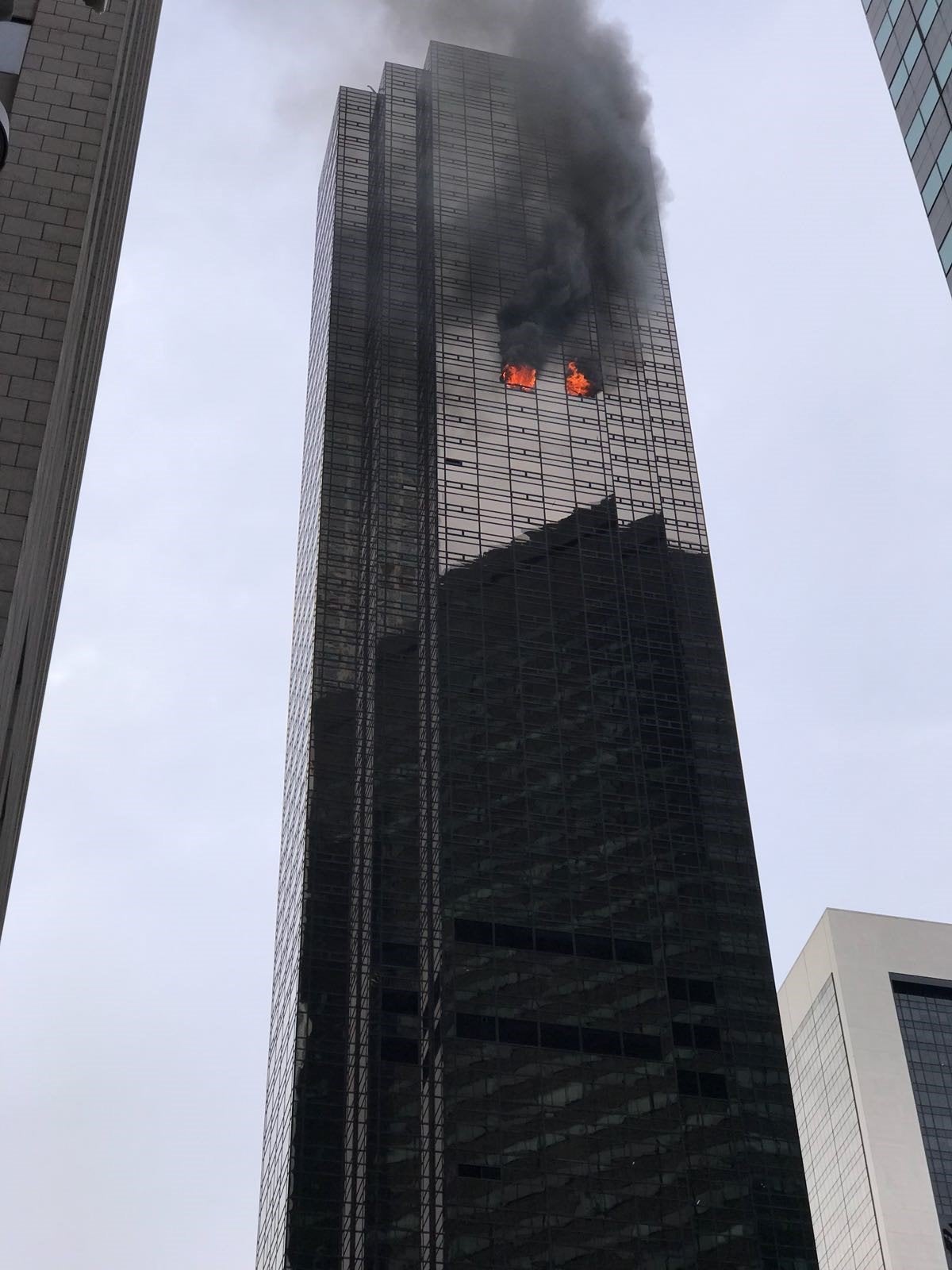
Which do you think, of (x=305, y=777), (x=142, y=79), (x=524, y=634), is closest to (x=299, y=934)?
(x=305, y=777)

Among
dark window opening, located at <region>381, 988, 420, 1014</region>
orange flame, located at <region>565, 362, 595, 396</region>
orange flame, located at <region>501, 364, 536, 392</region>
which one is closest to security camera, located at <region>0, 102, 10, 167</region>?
dark window opening, located at <region>381, 988, 420, 1014</region>

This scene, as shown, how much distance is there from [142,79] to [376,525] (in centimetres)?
7499

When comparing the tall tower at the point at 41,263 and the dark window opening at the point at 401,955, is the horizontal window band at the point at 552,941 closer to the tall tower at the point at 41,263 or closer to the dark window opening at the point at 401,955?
the dark window opening at the point at 401,955

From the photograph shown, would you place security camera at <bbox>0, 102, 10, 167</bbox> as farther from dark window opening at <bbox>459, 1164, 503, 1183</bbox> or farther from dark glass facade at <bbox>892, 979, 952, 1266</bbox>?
dark glass facade at <bbox>892, 979, 952, 1266</bbox>

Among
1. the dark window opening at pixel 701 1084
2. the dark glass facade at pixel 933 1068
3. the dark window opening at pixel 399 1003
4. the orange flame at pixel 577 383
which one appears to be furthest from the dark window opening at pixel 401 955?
the dark glass facade at pixel 933 1068

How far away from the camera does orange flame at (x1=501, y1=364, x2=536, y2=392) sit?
13500 centimetres

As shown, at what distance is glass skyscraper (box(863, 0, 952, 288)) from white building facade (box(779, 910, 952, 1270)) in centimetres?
11394

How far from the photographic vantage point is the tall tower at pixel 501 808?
93812mm

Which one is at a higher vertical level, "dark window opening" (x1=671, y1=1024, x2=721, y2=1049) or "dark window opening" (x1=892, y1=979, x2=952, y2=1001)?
"dark window opening" (x1=892, y1=979, x2=952, y2=1001)

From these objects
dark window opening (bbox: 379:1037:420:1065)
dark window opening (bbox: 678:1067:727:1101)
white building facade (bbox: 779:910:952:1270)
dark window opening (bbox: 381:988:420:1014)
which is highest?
white building facade (bbox: 779:910:952:1270)

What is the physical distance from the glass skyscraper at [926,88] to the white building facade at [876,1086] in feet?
374

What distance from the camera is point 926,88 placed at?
56250 millimetres

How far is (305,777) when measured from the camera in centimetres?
11212

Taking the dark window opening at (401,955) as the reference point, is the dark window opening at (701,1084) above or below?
below
